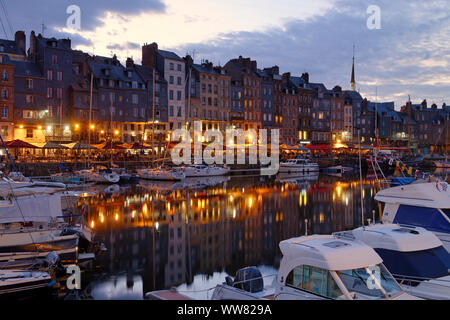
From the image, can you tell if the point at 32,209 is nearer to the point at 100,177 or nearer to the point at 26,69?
the point at 100,177

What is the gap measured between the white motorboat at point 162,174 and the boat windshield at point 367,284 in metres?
46.7

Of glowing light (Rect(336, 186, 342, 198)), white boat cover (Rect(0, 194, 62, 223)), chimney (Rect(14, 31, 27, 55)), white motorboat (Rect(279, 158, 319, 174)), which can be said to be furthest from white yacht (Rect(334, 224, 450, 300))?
chimney (Rect(14, 31, 27, 55))

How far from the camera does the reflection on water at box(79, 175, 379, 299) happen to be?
17.5 metres

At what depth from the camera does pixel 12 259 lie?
1628 cm

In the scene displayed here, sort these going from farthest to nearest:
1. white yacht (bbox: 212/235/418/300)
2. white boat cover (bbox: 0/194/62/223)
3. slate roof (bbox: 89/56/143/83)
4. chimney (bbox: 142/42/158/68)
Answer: chimney (bbox: 142/42/158/68) < slate roof (bbox: 89/56/143/83) < white boat cover (bbox: 0/194/62/223) < white yacht (bbox: 212/235/418/300)

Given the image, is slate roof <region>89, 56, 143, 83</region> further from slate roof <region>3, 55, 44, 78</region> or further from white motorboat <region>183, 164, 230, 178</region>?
white motorboat <region>183, 164, 230, 178</region>

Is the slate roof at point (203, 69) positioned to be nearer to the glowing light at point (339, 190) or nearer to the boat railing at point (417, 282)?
the glowing light at point (339, 190)

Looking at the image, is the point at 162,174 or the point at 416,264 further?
the point at 162,174

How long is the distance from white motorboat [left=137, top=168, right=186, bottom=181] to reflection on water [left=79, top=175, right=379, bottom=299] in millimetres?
4368

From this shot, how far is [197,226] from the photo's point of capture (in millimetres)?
27766

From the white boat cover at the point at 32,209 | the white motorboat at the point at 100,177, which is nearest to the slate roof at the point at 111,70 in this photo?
the white motorboat at the point at 100,177

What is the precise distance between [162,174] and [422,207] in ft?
136

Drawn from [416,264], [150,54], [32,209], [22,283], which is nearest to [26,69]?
[150,54]

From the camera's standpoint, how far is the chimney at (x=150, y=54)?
8281 cm
